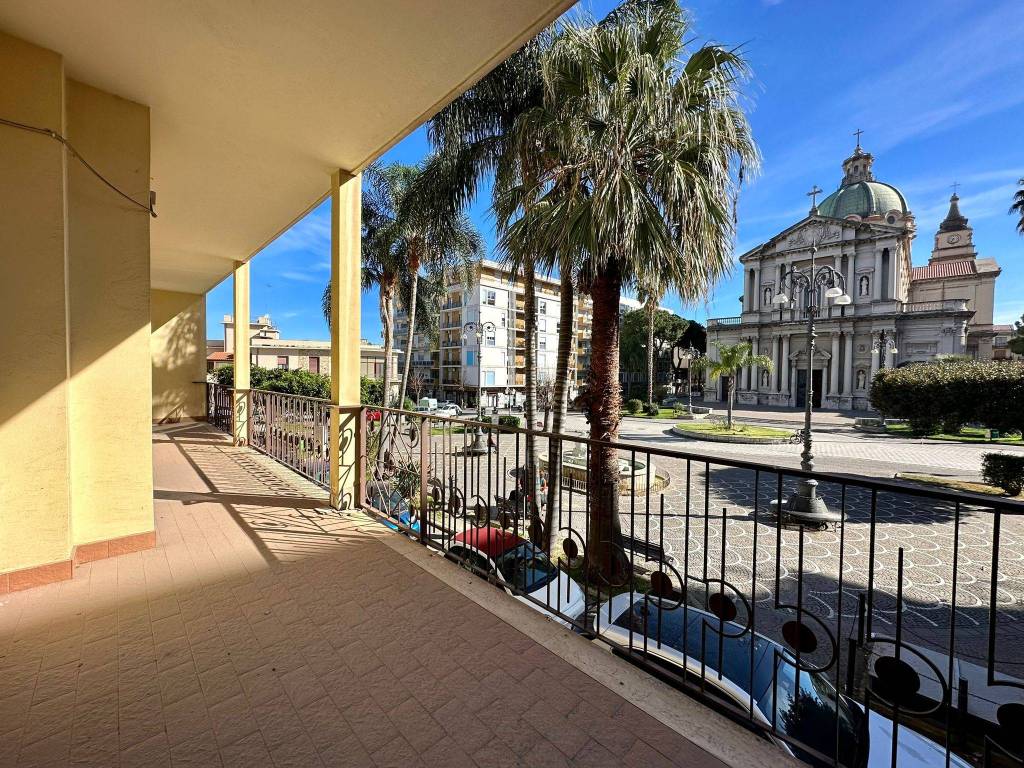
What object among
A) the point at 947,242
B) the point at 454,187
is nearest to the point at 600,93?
the point at 454,187

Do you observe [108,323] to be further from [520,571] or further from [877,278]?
[877,278]

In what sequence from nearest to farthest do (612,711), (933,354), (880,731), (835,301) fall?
(612,711)
(880,731)
(835,301)
(933,354)

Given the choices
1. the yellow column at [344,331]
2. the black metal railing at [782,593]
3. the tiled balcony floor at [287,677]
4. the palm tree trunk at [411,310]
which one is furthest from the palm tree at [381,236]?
the tiled balcony floor at [287,677]

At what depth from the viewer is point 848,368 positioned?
123 feet

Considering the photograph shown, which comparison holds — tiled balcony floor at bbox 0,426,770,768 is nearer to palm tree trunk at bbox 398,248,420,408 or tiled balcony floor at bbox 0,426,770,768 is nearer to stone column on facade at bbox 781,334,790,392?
palm tree trunk at bbox 398,248,420,408

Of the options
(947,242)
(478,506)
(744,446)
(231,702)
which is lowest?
(744,446)

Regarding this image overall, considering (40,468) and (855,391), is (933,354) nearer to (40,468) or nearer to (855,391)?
(855,391)

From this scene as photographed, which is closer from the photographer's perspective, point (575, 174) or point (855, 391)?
point (575, 174)

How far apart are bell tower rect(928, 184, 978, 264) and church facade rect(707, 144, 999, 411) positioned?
6983 mm

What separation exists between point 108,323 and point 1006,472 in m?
15.7

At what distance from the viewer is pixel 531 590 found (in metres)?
2.88

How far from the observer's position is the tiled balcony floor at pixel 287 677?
5.48 ft

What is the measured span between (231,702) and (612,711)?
1509 millimetres

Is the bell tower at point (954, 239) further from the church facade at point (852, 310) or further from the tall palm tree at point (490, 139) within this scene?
the tall palm tree at point (490, 139)
